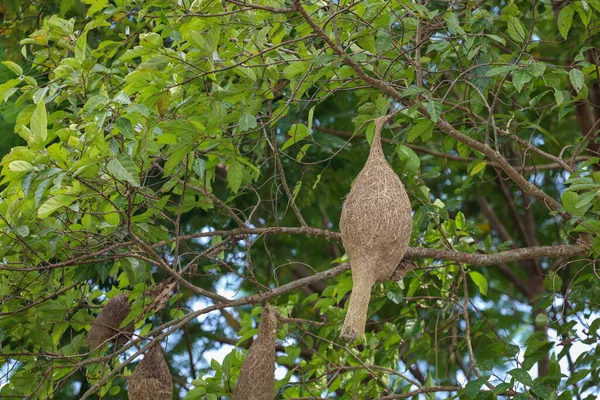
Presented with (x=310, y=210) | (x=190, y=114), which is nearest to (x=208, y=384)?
(x=190, y=114)

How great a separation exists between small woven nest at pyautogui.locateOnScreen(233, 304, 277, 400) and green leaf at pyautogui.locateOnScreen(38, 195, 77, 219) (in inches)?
36.2

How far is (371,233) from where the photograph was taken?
2.94 m

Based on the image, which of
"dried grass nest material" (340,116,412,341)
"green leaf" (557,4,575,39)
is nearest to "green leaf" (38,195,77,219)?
"dried grass nest material" (340,116,412,341)

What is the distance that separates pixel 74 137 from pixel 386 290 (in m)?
2.00

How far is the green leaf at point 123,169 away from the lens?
279cm

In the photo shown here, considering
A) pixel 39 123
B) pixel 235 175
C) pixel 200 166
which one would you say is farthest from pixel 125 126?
pixel 235 175

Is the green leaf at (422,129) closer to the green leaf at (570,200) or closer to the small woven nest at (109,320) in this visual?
the green leaf at (570,200)

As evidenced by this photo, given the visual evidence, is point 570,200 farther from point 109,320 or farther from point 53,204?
point 109,320

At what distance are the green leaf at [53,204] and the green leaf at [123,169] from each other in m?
0.27

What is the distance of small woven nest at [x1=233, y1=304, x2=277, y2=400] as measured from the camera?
11.3 feet

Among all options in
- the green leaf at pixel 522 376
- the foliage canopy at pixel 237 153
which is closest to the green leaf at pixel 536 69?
the foliage canopy at pixel 237 153

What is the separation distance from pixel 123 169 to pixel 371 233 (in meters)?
0.83

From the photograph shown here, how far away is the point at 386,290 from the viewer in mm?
4551

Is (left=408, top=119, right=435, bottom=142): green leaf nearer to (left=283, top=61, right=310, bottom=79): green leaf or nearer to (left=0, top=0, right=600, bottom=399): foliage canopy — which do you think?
(left=0, top=0, right=600, bottom=399): foliage canopy
